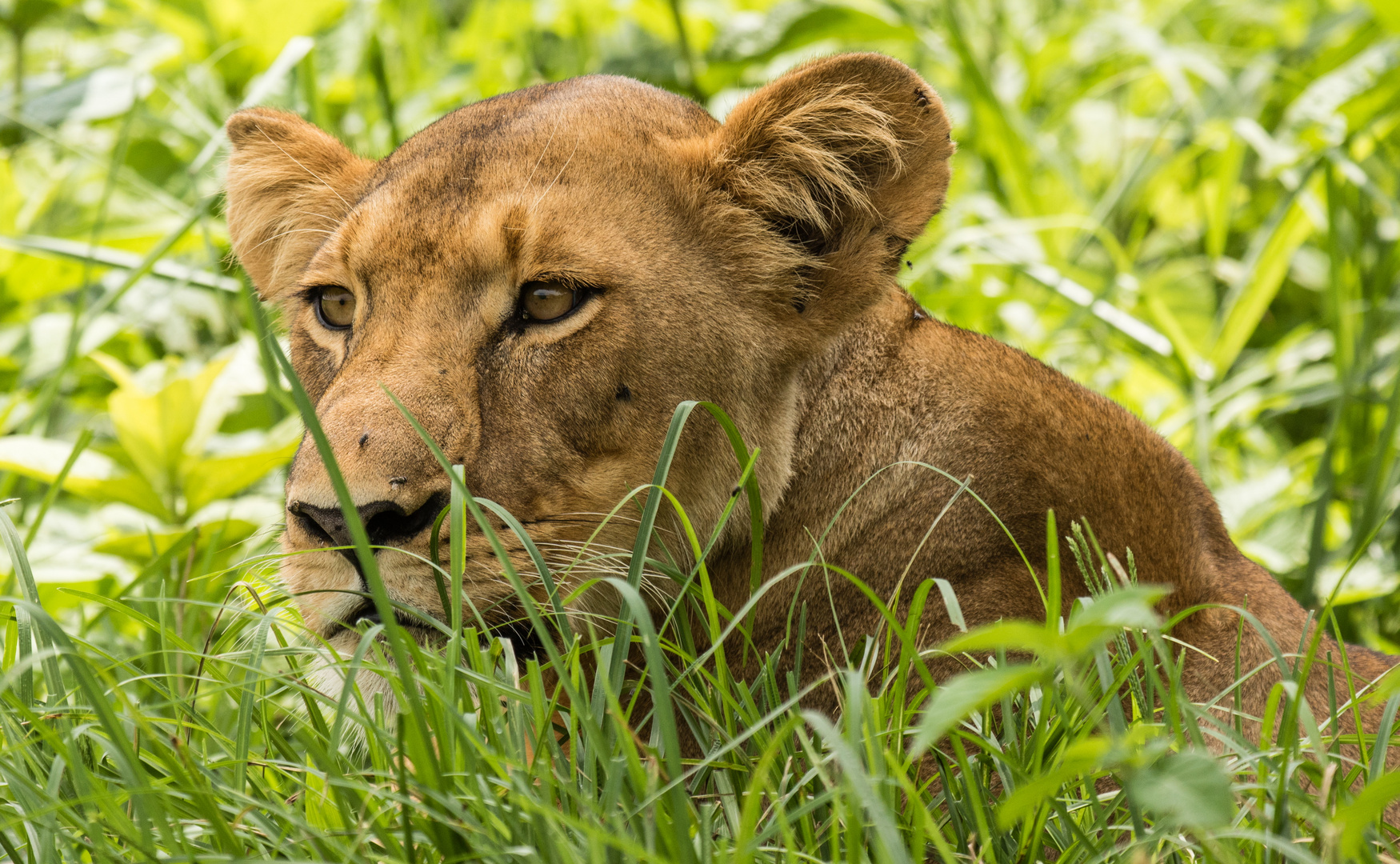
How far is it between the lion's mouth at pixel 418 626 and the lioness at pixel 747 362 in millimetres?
23

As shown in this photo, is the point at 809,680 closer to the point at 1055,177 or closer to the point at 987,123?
the point at 987,123

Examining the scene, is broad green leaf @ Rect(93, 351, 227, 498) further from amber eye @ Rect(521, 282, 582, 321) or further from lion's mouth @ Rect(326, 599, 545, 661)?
amber eye @ Rect(521, 282, 582, 321)

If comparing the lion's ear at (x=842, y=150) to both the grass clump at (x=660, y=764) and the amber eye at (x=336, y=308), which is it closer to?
the grass clump at (x=660, y=764)

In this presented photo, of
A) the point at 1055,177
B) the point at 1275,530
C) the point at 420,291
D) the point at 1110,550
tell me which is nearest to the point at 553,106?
the point at 420,291

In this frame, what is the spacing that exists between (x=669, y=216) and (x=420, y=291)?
539mm

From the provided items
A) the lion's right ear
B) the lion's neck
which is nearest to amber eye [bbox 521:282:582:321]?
the lion's neck

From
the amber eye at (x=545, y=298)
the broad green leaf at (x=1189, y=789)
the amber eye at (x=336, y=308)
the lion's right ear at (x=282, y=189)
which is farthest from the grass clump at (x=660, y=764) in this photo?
the lion's right ear at (x=282, y=189)

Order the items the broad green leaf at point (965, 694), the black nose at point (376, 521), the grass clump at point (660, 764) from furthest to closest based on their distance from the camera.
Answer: the black nose at point (376, 521), the grass clump at point (660, 764), the broad green leaf at point (965, 694)

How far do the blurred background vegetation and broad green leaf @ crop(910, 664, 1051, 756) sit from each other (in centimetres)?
195

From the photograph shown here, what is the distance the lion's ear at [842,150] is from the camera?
2.59 metres

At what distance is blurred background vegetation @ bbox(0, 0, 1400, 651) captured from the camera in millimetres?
3756

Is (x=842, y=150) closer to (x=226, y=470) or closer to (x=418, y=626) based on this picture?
(x=418, y=626)

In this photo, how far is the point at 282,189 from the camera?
3146 mm

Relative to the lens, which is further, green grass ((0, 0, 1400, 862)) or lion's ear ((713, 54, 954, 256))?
lion's ear ((713, 54, 954, 256))
